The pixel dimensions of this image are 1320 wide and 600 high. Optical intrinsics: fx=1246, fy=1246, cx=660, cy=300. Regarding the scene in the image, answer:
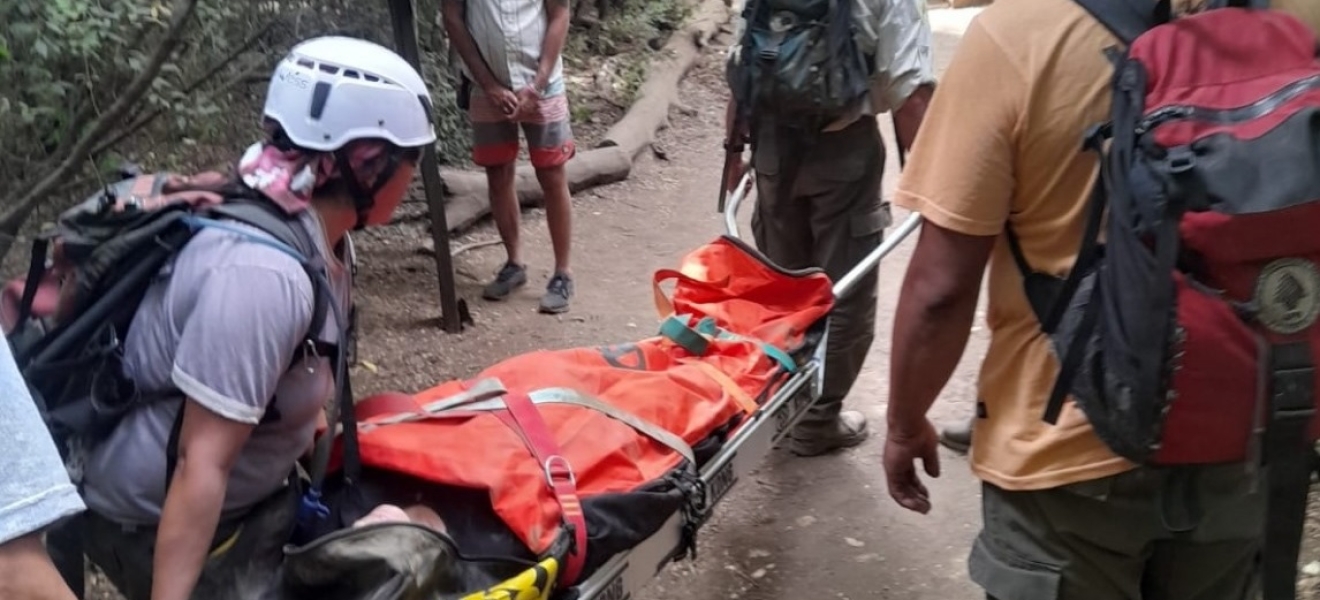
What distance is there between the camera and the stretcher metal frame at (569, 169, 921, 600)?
262cm

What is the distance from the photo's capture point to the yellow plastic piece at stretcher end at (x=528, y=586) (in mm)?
2252

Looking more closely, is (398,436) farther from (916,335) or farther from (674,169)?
(674,169)

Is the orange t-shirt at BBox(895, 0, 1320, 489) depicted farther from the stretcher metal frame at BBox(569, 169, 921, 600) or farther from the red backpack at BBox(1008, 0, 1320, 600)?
the stretcher metal frame at BBox(569, 169, 921, 600)

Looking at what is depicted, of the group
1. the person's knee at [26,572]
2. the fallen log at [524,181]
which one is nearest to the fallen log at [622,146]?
the fallen log at [524,181]

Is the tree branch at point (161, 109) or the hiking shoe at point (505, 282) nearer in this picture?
the tree branch at point (161, 109)

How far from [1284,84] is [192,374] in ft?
5.95

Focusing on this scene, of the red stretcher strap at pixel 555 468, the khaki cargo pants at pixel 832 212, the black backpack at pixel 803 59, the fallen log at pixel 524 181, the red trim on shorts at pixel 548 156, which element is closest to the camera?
the red stretcher strap at pixel 555 468

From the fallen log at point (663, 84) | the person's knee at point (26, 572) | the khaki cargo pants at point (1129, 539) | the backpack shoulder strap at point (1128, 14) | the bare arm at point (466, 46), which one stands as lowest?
the fallen log at point (663, 84)

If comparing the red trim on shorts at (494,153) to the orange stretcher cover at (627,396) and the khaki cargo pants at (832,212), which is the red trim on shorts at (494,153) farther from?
the orange stretcher cover at (627,396)

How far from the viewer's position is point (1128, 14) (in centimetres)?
197

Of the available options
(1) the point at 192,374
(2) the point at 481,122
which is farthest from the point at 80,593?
(2) the point at 481,122

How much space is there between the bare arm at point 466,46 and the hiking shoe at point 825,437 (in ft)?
7.35

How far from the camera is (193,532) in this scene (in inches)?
86.0

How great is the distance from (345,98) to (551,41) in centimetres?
344
